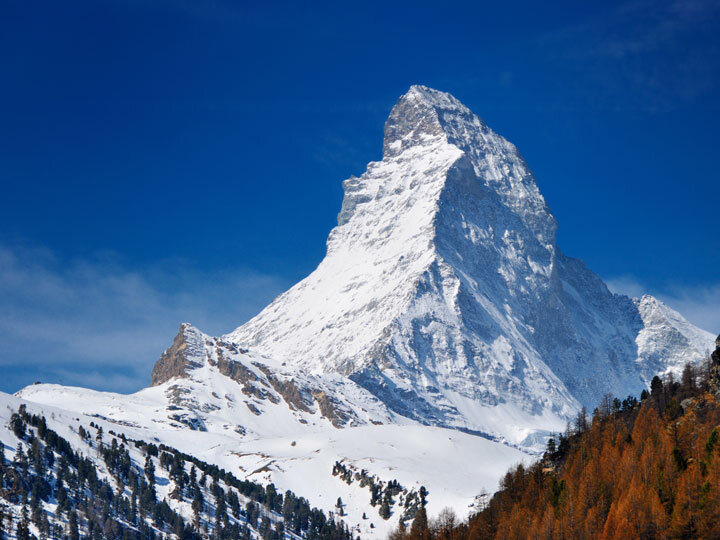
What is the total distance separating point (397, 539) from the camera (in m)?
176

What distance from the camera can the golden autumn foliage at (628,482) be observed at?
119250 mm

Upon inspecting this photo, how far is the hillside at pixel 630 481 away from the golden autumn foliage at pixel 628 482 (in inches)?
5.4

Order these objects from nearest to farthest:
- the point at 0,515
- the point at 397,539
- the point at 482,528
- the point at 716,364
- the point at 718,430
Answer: the point at 718,430 < the point at 716,364 < the point at 482,528 < the point at 397,539 < the point at 0,515

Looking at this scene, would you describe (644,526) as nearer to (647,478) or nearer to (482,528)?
(647,478)

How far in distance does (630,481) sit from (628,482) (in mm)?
351

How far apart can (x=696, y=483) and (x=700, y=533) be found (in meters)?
6.90

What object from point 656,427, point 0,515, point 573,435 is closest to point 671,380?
point 573,435

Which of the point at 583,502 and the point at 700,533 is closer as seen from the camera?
the point at 700,533

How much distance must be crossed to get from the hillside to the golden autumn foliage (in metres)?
0.14

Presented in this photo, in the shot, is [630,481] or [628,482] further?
[630,481]

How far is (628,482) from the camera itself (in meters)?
133

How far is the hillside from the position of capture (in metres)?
119

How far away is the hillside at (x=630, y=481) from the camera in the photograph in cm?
11931

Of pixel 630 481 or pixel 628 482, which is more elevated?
pixel 630 481
